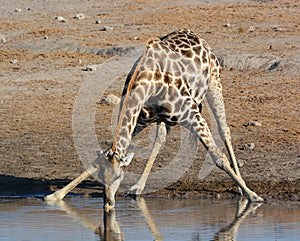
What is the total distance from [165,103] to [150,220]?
63.3 inches

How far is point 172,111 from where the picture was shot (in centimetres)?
1007

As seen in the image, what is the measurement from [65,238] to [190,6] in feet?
51.7

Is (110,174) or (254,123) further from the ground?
(110,174)

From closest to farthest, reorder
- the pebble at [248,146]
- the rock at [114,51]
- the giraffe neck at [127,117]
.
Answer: the giraffe neck at [127,117]
the pebble at [248,146]
the rock at [114,51]

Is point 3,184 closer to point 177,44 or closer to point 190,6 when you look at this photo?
point 177,44

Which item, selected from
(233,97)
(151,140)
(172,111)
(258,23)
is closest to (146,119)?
(172,111)

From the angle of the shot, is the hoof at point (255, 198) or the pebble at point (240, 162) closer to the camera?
the hoof at point (255, 198)

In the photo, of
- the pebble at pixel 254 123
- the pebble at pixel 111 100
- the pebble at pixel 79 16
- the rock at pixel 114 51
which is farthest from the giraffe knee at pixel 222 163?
the pebble at pixel 79 16

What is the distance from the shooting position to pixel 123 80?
1620cm

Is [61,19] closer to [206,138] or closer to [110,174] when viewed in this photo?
[206,138]

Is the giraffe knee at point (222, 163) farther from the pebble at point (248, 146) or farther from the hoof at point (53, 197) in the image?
the pebble at point (248, 146)

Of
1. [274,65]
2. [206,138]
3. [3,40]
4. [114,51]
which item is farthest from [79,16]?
[206,138]

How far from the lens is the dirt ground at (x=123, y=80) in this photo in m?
11.3

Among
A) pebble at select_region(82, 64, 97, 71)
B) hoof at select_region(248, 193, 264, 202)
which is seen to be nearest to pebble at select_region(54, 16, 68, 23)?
pebble at select_region(82, 64, 97, 71)
